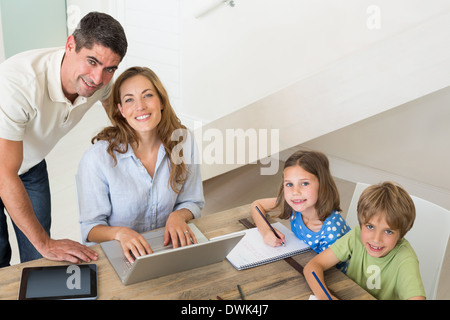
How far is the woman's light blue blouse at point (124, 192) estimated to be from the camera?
1681mm

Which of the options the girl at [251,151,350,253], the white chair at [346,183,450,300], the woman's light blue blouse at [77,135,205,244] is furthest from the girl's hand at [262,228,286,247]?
the white chair at [346,183,450,300]

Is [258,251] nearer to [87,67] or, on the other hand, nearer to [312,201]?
[312,201]

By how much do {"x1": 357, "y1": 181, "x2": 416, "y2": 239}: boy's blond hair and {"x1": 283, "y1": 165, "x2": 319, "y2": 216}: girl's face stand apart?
202mm

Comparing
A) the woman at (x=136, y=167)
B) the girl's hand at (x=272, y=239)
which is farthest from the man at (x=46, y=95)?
the girl's hand at (x=272, y=239)

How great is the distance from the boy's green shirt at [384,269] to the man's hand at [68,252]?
2.39ft

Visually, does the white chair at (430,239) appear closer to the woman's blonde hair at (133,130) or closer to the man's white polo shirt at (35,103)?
the woman's blonde hair at (133,130)

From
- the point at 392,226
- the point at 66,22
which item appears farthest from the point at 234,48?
the point at 392,226

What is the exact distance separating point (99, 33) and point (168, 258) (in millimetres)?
812

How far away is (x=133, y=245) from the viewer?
57.3 inches

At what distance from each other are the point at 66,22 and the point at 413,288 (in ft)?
15.1

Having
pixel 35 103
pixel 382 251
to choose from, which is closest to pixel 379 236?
pixel 382 251

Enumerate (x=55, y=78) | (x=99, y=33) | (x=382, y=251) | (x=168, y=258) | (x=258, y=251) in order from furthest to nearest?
(x=55, y=78) < (x=99, y=33) < (x=258, y=251) < (x=382, y=251) < (x=168, y=258)

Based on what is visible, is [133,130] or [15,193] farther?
[133,130]
